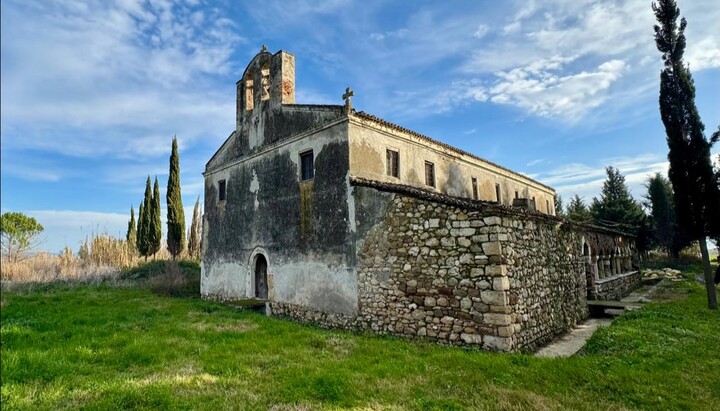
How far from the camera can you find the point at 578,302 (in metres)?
12.2

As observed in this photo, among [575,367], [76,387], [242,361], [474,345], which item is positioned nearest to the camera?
[76,387]

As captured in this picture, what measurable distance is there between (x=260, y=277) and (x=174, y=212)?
16.8 meters

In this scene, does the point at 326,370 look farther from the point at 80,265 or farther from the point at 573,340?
the point at 80,265

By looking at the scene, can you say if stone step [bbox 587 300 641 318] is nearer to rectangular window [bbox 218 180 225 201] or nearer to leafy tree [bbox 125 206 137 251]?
rectangular window [bbox 218 180 225 201]

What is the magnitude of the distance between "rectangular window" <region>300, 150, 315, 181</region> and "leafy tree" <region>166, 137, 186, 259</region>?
62.9 feet

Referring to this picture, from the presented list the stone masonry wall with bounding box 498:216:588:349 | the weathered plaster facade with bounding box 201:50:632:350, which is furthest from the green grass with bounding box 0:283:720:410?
the stone masonry wall with bounding box 498:216:588:349

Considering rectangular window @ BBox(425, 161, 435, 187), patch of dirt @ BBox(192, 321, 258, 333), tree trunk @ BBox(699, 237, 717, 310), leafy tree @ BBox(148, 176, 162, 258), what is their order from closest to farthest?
patch of dirt @ BBox(192, 321, 258, 333) < tree trunk @ BBox(699, 237, 717, 310) < rectangular window @ BBox(425, 161, 435, 187) < leafy tree @ BBox(148, 176, 162, 258)

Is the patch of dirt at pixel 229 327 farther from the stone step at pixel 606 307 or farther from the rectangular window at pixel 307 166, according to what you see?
the stone step at pixel 606 307

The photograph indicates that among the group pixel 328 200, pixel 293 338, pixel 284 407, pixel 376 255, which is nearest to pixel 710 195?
pixel 376 255

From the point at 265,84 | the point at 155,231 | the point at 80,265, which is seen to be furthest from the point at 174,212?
the point at 265,84

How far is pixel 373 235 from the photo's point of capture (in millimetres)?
10227

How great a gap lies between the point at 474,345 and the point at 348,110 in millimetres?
7148

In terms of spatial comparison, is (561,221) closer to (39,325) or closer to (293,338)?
(293,338)

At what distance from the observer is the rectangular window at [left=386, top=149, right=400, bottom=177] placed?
1241 cm
